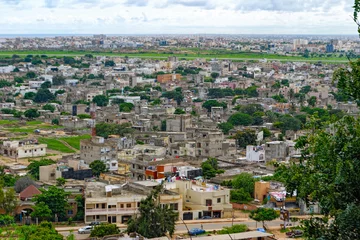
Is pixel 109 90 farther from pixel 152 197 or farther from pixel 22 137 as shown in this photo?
pixel 152 197

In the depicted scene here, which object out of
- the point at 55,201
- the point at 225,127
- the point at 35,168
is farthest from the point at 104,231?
the point at 225,127

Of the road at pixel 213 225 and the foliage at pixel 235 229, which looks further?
the road at pixel 213 225

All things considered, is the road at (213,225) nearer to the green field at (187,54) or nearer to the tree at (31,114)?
the tree at (31,114)

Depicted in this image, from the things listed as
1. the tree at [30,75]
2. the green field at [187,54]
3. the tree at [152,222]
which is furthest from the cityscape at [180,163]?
the green field at [187,54]

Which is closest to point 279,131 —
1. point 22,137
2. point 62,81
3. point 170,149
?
point 170,149

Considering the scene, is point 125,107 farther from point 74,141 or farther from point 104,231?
point 104,231

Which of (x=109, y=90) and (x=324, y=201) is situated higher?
(x=324, y=201)

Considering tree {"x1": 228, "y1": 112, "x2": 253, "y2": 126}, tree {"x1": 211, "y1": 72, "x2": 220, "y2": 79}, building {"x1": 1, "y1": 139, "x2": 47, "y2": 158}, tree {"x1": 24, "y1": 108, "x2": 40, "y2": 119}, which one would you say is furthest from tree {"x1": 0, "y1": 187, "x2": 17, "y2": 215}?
tree {"x1": 211, "y1": 72, "x2": 220, "y2": 79}
